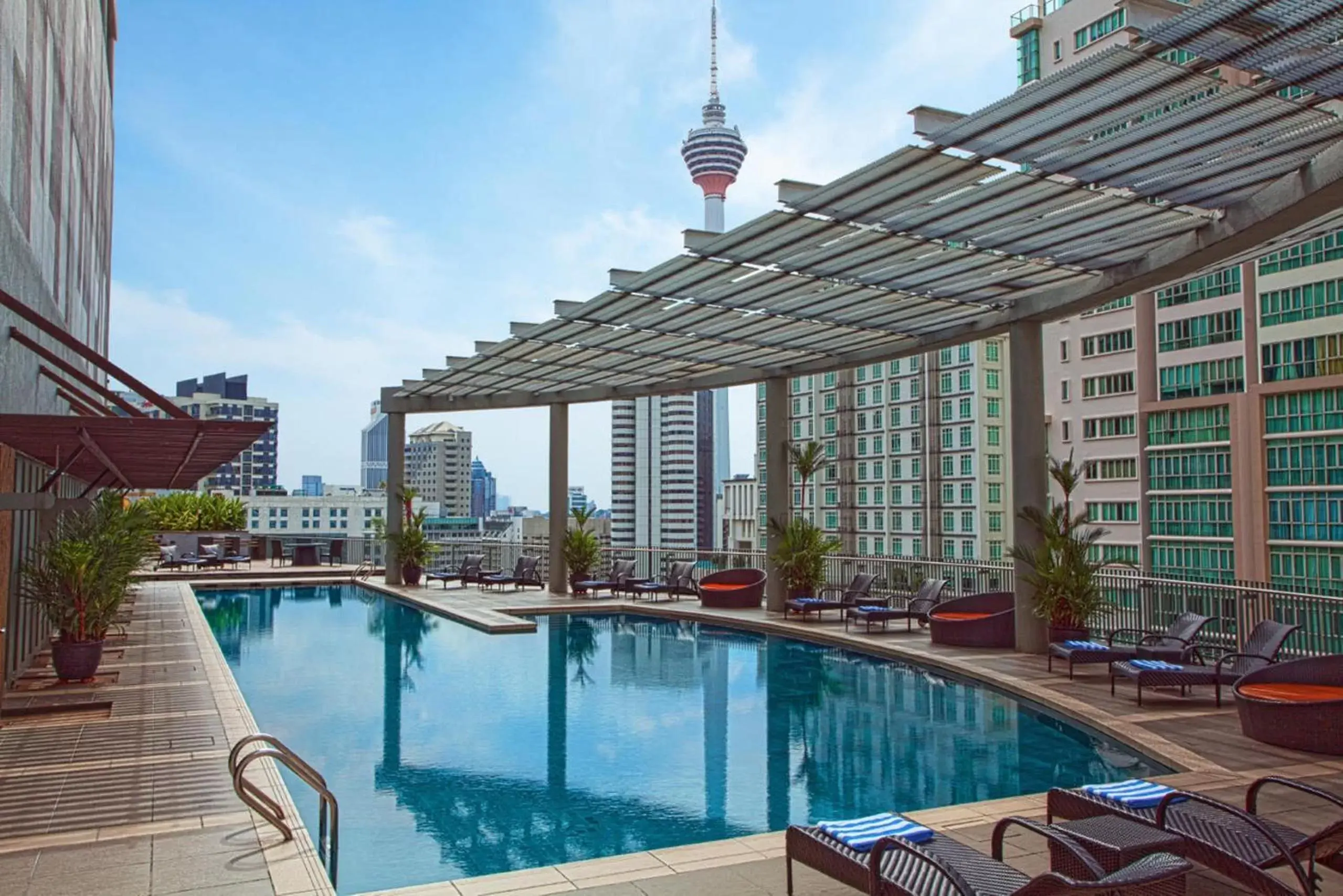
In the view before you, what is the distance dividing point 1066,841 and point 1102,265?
8021 mm

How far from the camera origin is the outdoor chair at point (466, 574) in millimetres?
23391

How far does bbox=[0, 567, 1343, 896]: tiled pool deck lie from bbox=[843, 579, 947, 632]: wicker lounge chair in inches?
99.7

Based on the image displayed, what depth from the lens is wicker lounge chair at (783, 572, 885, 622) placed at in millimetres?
16609

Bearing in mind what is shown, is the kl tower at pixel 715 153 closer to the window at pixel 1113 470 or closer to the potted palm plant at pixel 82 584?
the window at pixel 1113 470

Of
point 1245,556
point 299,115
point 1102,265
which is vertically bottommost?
point 1245,556

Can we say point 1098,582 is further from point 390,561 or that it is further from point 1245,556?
point 1245,556

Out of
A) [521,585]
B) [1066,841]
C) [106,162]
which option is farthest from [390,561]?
[1066,841]

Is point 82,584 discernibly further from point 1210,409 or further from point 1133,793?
point 1210,409

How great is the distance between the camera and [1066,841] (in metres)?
4.32

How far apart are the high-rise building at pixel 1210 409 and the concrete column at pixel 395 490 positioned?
4133cm

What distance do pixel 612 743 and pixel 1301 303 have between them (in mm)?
60327

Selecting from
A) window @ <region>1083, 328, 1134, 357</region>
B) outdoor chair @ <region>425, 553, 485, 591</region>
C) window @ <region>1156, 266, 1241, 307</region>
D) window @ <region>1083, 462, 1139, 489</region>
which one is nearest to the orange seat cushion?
outdoor chair @ <region>425, 553, 485, 591</region>

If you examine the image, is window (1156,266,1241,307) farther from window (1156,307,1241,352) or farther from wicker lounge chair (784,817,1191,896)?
wicker lounge chair (784,817,1191,896)

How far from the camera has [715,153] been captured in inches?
5472
